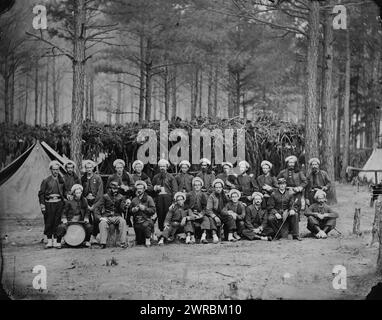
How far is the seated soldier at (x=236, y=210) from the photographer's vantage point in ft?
25.5

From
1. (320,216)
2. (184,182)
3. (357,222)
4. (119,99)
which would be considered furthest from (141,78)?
(357,222)

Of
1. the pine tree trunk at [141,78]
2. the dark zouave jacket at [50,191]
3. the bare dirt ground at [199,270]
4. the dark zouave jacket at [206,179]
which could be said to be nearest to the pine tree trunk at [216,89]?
the pine tree trunk at [141,78]

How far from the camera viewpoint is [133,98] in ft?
34.8

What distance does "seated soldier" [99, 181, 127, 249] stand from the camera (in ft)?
23.6

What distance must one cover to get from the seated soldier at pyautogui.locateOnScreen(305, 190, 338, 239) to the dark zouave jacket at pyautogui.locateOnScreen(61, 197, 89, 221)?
12.2 feet

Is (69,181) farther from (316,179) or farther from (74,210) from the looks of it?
(316,179)

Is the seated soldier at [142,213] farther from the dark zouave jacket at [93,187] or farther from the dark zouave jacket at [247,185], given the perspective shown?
the dark zouave jacket at [247,185]

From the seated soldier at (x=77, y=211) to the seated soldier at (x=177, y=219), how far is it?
3.87ft

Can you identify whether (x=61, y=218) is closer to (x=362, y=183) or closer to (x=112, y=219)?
(x=112, y=219)

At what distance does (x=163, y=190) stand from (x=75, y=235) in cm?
190

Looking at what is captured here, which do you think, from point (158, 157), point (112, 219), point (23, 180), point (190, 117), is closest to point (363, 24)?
point (190, 117)

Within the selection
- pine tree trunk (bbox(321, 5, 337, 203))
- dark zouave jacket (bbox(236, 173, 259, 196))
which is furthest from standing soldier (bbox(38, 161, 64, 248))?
pine tree trunk (bbox(321, 5, 337, 203))

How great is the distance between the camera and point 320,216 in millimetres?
7793

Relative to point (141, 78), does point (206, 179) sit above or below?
below
